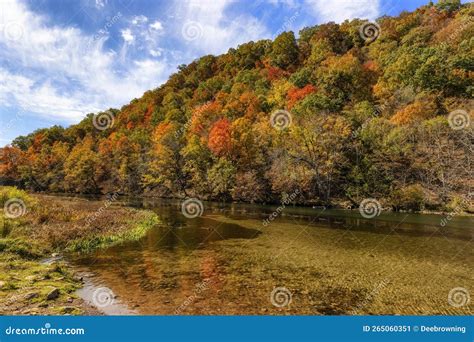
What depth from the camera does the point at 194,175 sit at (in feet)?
212

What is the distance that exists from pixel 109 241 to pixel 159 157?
4982cm

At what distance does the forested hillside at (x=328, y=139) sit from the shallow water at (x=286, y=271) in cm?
2294

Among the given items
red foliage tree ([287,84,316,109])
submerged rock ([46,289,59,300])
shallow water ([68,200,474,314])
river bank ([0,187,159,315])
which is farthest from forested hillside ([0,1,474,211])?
submerged rock ([46,289,59,300])

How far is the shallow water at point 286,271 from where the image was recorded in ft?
36.2

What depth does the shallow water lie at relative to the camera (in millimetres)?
11023

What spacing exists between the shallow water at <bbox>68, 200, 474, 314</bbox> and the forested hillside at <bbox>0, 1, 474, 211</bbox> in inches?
903

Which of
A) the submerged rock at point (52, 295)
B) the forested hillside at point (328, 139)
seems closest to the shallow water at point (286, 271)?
the submerged rock at point (52, 295)

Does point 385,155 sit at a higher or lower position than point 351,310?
higher

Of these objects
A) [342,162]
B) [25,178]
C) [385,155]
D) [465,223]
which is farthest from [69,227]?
[25,178]

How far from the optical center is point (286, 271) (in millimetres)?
15047

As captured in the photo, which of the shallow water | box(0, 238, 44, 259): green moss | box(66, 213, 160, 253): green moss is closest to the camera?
the shallow water

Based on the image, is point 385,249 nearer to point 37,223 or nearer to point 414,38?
point 37,223

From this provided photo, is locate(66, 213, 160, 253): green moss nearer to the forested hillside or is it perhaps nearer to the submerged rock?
the submerged rock

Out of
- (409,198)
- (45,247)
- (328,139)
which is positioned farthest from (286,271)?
(328,139)
